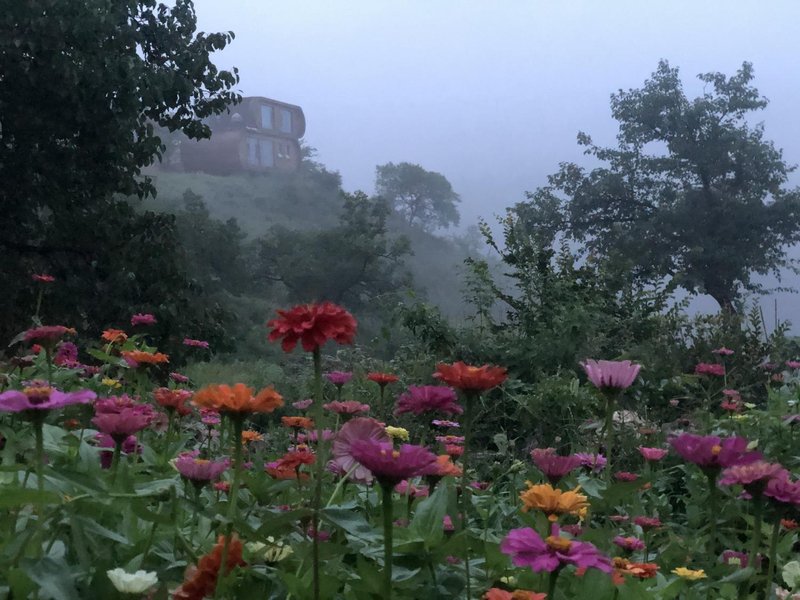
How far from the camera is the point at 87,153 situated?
8.15 metres

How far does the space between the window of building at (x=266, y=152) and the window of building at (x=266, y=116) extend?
96 cm

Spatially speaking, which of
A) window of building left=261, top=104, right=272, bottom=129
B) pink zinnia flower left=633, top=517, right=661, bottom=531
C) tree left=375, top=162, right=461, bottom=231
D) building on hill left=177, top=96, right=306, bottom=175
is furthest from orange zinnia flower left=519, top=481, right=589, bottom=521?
tree left=375, top=162, right=461, bottom=231

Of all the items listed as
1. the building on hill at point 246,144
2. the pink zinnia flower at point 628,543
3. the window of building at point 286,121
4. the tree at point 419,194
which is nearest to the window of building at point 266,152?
the building on hill at point 246,144

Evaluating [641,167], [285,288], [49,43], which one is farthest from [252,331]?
[49,43]

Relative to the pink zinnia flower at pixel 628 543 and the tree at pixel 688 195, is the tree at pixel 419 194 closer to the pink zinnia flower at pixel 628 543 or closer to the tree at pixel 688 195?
the tree at pixel 688 195

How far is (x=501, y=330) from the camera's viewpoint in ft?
23.0

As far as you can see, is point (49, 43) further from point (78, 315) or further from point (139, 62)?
point (78, 315)

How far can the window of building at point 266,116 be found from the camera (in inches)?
1837

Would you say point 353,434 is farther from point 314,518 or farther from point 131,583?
point 131,583

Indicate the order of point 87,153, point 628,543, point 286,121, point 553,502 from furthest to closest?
1. point 286,121
2. point 87,153
3. point 628,543
4. point 553,502

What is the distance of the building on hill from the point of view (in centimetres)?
4609

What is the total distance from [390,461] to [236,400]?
0.21 meters

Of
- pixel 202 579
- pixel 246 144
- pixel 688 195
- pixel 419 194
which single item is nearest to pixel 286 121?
pixel 246 144

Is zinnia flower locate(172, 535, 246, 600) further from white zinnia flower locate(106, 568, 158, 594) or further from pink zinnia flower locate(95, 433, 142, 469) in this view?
pink zinnia flower locate(95, 433, 142, 469)
